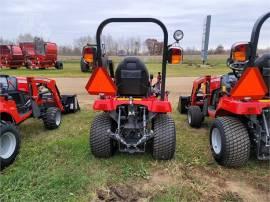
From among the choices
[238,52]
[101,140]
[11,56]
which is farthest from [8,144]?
[11,56]

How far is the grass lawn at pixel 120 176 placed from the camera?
379 centimetres

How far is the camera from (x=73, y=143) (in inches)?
220

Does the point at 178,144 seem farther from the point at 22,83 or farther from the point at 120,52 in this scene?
the point at 22,83

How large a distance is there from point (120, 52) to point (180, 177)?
228 cm

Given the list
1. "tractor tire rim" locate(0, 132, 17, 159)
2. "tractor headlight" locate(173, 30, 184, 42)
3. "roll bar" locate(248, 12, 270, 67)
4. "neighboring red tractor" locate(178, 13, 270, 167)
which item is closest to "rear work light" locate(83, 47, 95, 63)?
"tractor headlight" locate(173, 30, 184, 42)

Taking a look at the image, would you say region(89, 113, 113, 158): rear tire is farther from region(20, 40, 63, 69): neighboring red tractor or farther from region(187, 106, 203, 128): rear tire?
region(20, 40, 63, 69): neighboring red tractor

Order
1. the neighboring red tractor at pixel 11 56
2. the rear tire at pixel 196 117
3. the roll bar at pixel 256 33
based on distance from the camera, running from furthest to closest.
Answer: the neighboring red tractor at pixel 11 56, the rear tire at pixel 196 117, the roll bar at pixel 256 33

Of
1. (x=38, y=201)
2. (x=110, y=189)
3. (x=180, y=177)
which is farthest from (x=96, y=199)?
(x=180, y=177)

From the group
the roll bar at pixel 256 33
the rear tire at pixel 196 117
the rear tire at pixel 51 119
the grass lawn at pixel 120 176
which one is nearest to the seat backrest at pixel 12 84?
the rear tire at pixel 51 119

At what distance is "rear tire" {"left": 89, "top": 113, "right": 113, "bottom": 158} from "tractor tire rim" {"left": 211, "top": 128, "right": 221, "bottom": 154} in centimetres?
150

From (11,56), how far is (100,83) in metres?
21.3

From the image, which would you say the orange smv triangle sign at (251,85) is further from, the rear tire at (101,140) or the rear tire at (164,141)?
the rear tire at (101,140)

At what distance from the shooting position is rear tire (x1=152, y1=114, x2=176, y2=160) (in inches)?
185

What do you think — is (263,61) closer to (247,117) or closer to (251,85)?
(251,85)
